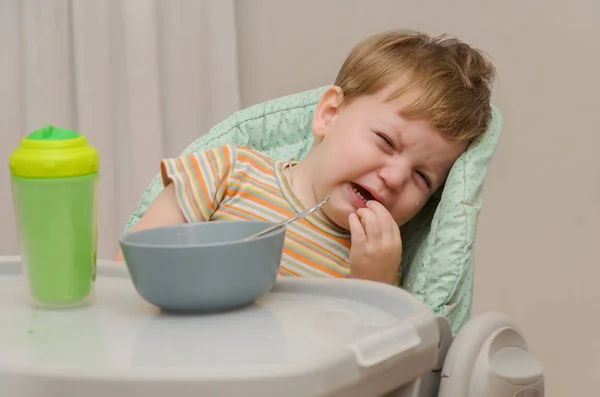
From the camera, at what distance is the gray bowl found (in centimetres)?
76

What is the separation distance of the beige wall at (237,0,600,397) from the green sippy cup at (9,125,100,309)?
1212mm

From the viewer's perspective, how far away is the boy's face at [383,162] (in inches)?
46.9

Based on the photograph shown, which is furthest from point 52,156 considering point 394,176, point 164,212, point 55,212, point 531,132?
point 531,132

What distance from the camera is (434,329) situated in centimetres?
78

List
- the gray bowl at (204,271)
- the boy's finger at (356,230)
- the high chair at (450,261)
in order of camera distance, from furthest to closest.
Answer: the boy's finger at (356,230)
the high chair at (450,261)
the gray bowl at (204,271)

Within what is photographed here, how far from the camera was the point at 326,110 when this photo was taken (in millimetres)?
1342

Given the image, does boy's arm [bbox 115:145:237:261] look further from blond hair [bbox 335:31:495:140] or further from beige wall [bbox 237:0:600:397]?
beige wall [bbox 237:0:600:397]

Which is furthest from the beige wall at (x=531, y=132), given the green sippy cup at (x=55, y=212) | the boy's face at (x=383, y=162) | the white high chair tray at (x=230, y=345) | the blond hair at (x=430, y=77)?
the green sippy cup at (x=55, y=212)

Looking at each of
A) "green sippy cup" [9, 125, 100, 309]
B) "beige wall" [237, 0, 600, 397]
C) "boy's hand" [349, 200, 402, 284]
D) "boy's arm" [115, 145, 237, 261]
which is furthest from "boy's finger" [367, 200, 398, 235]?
"beige wall" [237, 0, 600, 397]

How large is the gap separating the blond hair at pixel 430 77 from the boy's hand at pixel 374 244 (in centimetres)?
17

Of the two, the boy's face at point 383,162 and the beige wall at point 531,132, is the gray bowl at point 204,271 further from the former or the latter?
the beige wall at point 531,132

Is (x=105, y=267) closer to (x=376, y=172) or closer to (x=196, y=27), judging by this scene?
(x=376, y=172)

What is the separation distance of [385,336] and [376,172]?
1.62 ft

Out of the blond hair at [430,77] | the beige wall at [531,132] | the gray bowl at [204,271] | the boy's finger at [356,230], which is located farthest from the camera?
the beige wall at [531,132]
